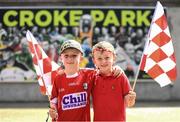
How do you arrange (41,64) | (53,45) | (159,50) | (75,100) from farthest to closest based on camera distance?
1. (53,45)
2. (41,64)
3. (159,50)
4. (75,100)

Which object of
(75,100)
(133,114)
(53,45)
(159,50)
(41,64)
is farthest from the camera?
(53,45)

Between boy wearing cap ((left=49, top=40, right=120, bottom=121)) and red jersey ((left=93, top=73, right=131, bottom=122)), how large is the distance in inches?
3.0

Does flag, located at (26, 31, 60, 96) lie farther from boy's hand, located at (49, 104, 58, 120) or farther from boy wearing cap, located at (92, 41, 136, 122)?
boy wearing cap, located at (92, 41, 136, 122)

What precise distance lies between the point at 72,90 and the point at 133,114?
6399 millimetres

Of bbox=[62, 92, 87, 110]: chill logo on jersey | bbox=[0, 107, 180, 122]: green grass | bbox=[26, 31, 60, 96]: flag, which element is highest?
bbox=[26, 31, 60, 96]: flag

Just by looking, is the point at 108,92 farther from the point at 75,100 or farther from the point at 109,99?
the point at 75,100

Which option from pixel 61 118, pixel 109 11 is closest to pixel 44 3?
pixel 109 11

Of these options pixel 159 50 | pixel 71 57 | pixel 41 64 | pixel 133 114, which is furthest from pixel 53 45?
pixel 71 57

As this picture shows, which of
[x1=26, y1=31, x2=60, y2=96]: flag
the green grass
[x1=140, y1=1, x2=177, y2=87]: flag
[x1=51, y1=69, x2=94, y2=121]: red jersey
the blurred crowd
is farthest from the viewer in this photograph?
the blurred crowd

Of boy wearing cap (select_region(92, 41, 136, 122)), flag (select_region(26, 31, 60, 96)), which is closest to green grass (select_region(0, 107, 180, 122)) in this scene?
flag (select_region(26, 31, 60, 96))

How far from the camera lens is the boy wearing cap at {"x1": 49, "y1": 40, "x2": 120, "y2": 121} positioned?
3.51 metres

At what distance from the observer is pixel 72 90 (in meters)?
3.53

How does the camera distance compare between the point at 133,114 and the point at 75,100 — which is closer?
the point at 75,100

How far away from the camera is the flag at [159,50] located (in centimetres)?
440
